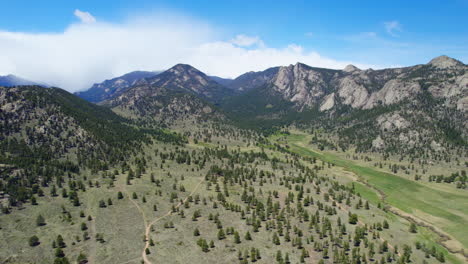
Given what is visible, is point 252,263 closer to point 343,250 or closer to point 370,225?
point 343,250

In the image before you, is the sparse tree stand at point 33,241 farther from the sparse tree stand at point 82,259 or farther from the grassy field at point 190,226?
the sparse tree stand at point 82,259

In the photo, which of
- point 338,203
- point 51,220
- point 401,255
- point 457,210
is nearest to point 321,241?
Result: point 401,255

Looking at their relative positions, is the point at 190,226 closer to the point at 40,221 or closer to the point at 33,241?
the point at 33,241

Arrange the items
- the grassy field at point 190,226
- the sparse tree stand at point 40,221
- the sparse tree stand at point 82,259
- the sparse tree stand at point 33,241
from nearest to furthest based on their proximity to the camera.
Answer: the sparse tree stand at point 82,259 < the grassy field at point 190,226 < the sparse tree stand at point 33,241 < the sparse tree stand at point 40,221

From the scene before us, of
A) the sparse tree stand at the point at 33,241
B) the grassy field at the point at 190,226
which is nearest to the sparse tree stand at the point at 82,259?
the grassy field at the point at 190,226

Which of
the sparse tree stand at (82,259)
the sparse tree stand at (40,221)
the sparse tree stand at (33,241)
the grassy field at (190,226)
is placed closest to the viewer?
the sparse tree stand at (82,259)

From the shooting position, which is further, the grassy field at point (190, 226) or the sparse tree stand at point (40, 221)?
the sparse tree stand at point (40, 221)

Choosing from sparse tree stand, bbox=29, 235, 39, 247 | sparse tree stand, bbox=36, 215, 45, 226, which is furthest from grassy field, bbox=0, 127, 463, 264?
sparse tree stand, bbox=36, 215, 45, 226

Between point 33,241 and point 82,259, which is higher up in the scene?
point 33,241

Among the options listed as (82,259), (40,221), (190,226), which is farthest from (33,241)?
(190,226)

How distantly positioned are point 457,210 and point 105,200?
214833 mm

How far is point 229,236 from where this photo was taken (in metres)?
126

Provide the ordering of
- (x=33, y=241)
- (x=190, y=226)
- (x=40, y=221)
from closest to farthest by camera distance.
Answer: (x=33, y=241), (x=40, y=221), (x=190, y=226)

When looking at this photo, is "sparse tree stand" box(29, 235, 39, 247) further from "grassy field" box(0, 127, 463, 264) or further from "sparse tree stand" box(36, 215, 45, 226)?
"sparse tree stand" box(36, 215, 45, 226)
